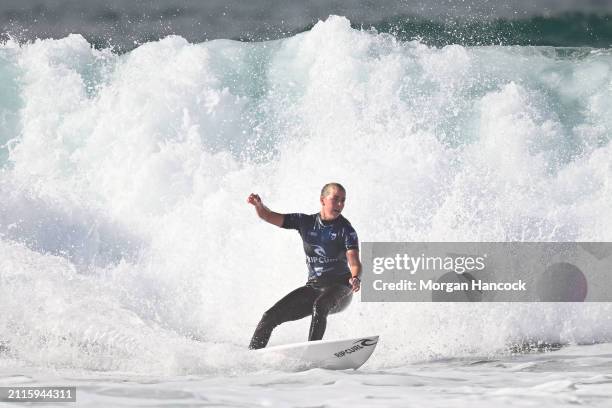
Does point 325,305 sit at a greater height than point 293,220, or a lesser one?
lesser

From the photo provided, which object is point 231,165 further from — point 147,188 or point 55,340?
point 55,340

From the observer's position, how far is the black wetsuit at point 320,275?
21.5 ft

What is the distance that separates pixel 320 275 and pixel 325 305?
13.0 inches

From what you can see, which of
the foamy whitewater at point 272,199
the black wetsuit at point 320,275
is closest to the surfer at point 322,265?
the black wetsuit at point 320,275

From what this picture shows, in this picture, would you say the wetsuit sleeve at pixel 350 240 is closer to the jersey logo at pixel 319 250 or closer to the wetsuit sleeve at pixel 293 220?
the jersey logo at pixel 319 250

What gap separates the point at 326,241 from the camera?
260 inches

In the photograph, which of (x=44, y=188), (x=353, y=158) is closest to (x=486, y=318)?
(x=353, y=158)

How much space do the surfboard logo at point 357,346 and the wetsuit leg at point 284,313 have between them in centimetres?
53

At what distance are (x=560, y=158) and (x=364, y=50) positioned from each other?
5.91 m

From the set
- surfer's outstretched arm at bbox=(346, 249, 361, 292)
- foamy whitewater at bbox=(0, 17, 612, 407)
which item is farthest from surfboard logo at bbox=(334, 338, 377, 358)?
surfer's outstretched arm at bbox=(346, 249, 361, 292)

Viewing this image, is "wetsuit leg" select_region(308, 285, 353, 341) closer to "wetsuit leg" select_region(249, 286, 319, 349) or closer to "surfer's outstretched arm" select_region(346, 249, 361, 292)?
"wetsuit leg" select_region(249, 286, 319, 349)

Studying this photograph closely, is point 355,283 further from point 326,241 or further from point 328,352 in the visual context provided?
point 328,352

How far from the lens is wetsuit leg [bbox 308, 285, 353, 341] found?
6.47 meters

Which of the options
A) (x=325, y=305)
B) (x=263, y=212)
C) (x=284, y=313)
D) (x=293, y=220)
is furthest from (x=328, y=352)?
(x=263, y=212)
